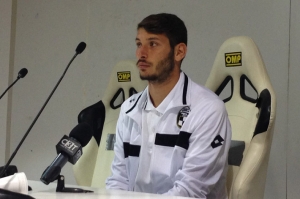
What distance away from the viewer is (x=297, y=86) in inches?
80.1

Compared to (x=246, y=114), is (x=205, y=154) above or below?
below

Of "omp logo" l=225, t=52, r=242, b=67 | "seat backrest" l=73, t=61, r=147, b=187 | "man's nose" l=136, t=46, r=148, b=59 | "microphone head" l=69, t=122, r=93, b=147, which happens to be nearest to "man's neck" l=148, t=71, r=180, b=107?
"man's nose" l=136, t=46, r=148, b=59

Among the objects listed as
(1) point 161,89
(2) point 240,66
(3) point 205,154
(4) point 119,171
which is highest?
(2) point 240,66

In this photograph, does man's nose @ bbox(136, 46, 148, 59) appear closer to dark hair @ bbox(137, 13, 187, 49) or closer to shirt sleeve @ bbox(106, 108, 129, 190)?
dark hair @ bbox(137, 13, 187, 49)

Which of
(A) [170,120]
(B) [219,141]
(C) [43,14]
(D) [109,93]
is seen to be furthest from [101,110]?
(C) [43,14]

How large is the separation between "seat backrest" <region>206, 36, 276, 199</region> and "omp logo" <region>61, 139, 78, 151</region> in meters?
0.64

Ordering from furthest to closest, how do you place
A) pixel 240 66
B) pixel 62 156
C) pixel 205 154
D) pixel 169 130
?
pixel 240 66 → pixel 169 130 → pixel 205 154 → pixel 62 156

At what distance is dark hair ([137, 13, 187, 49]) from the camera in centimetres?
182

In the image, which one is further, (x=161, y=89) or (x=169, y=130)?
(x=161, y=89)

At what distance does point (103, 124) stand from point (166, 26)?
808 millimetres

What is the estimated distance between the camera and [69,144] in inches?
46.4

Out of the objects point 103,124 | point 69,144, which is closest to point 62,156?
point 69,144

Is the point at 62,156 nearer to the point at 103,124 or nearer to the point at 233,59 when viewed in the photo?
the point at 233,59

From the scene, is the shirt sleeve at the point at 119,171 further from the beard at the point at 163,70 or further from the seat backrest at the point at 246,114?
the seat backrest at the point at 246,114
